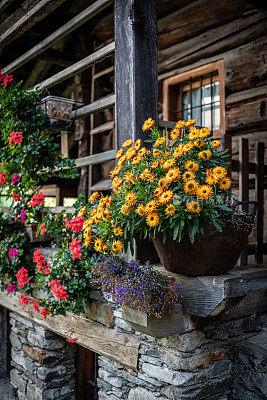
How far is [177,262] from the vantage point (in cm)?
220

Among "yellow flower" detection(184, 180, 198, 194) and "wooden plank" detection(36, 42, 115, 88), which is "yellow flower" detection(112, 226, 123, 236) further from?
"wooden plank" detection(36, 42, 115, 88)

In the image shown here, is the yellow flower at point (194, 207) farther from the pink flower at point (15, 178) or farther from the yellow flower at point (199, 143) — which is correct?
the pink flower at point (15, 178)

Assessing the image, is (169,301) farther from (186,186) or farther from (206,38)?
(206,38)

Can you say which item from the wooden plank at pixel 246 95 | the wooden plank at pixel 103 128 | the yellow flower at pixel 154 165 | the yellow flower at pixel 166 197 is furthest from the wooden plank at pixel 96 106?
the wooden plank at pixel 103 128

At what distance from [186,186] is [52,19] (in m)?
4.37

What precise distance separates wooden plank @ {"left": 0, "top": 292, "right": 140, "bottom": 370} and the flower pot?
684 mm

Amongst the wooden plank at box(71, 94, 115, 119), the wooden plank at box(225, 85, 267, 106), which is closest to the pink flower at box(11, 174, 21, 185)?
the wooden plank at box(71, 94, 115, 119)

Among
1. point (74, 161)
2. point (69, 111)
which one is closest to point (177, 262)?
point (74, 161)

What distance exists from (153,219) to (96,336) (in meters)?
1.32

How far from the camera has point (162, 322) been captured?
7.10ft

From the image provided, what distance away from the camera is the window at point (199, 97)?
15.1 ft

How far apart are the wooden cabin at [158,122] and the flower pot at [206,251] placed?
89 millimetres

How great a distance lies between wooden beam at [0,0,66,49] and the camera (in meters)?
3.62

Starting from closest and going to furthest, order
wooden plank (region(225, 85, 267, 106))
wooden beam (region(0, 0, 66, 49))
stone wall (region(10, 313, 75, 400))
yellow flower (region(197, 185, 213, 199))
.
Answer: yellow flower (region(197, 185, 213, 199)), stone wall (region(10, 313, 75, 400)), wooden beam (region(0, 0, 66, 49)), wooden plank (region(225, 85, 267, 106))
